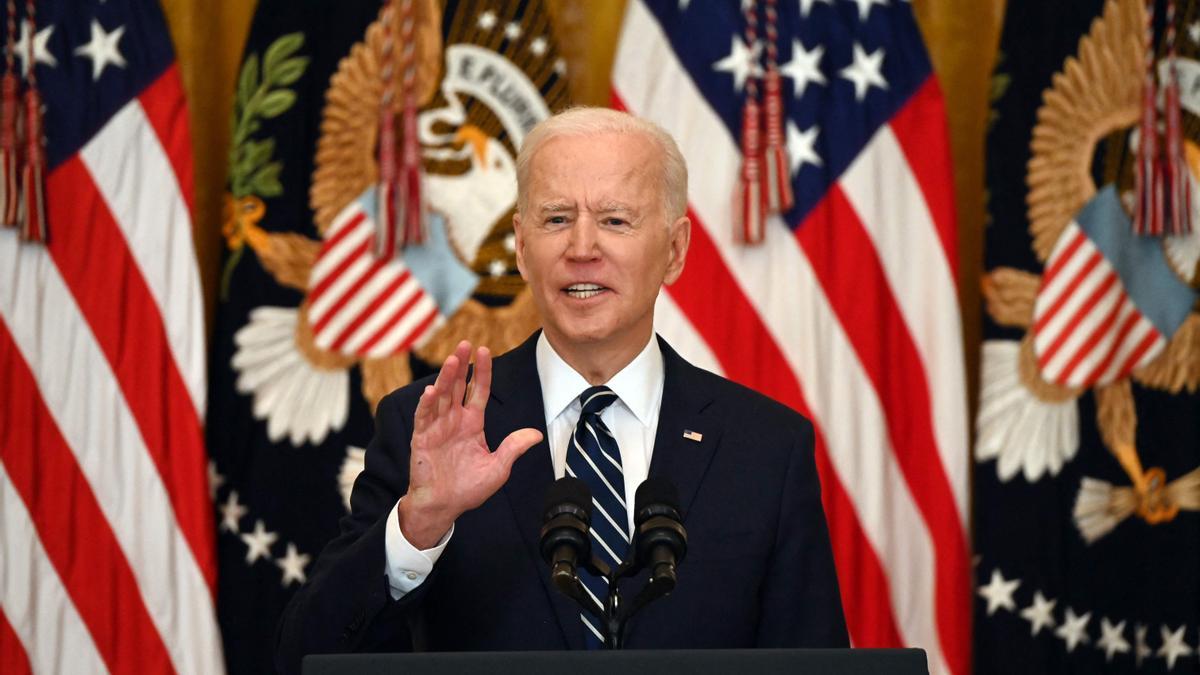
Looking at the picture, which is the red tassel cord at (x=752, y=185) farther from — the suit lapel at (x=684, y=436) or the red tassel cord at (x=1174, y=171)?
the suit lapel at (x=684, y=436)

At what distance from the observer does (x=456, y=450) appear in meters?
1.75

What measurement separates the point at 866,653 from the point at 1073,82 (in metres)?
2.71

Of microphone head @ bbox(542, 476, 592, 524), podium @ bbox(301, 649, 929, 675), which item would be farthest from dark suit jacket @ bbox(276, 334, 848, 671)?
podium @ bbox(301, 649, 929, 675)

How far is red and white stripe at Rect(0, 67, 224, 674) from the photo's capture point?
3414 millimetres

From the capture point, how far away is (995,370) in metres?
3.74

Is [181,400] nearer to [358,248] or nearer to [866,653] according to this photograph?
[358,248]

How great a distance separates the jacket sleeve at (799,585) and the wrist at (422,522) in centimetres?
56

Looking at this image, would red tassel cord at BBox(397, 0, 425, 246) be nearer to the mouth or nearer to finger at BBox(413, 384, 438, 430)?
the mouth

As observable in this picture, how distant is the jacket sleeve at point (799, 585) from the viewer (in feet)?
6.89

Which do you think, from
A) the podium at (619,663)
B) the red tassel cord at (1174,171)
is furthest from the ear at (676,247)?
the red tassel cord at (1174,171)

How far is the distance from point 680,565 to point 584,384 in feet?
1.06

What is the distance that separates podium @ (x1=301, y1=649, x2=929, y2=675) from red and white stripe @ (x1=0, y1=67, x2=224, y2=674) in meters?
2.24

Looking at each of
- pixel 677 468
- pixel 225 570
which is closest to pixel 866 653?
pixel 677 468

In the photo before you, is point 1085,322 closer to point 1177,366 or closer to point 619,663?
point 1177,366
